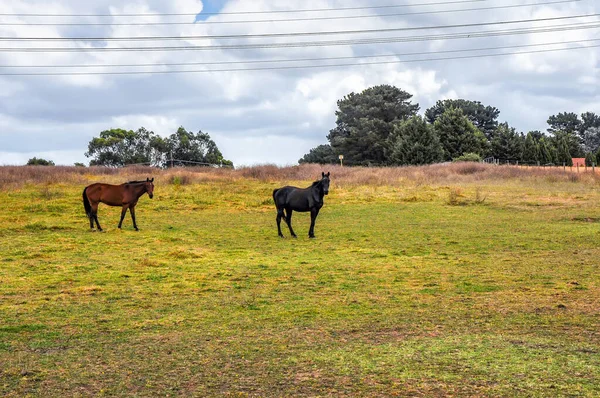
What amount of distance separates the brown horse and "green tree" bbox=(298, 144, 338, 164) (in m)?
71.6

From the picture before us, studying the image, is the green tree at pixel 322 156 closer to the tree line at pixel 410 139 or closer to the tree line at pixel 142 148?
the tree line at pixel 410 139

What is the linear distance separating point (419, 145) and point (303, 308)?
6286cm

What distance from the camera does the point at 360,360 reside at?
6391 mm

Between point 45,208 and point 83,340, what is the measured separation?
19304 mm

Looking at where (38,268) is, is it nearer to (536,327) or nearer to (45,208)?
(536,327)

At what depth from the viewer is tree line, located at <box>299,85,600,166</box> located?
71875 millimetres

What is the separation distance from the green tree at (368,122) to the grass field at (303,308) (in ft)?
212

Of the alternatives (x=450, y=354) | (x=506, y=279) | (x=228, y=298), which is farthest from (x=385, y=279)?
(x=450, y=354)

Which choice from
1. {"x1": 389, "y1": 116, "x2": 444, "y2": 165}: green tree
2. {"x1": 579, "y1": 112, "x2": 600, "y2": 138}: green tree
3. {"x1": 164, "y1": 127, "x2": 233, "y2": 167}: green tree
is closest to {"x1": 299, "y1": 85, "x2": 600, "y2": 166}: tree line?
{"x1": 389, "y1": 116, "x2": 444, "y2": 165}: green tree

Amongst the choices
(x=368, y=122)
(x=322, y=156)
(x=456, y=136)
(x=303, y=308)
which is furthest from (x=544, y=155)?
(x=303, y=308)

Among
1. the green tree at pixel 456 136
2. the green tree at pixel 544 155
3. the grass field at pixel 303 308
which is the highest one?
the green tree at pixel 456 136

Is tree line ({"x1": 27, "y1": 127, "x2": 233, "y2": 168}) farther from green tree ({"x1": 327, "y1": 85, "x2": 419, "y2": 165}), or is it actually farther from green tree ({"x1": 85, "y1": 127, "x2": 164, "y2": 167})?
green tree ({"x1": 327, "y1": 85, "x2": 419, "y2": 165})

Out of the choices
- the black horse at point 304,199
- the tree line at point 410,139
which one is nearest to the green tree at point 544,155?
the tree line at point 410,139

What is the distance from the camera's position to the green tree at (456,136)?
3029 inches
